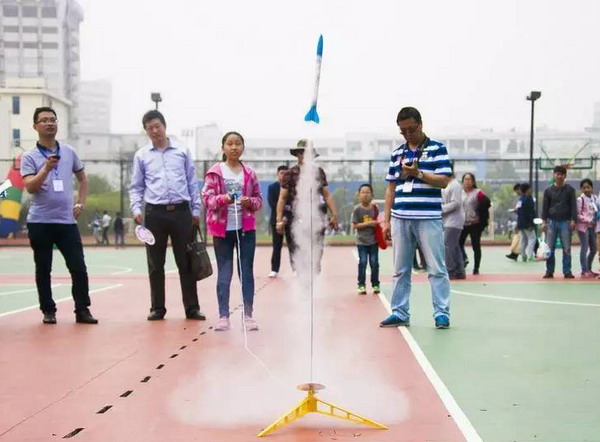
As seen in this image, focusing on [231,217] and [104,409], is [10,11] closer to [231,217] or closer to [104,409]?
[231,217]

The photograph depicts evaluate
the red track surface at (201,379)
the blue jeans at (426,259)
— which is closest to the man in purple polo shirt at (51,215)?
the red track surface at (201,379)

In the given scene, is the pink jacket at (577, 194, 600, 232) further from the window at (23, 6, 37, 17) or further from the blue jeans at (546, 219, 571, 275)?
the window at (23, 6, 37, 17)

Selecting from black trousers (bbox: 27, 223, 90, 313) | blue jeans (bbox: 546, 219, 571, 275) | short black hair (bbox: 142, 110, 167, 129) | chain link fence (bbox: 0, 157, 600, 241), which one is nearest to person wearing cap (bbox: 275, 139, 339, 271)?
short black hair (bbox: 142, 110, 167, 129)

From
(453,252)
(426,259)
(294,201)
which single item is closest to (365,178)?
(453,252)

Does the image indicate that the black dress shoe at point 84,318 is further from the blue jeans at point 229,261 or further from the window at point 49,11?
the window at point 49,11

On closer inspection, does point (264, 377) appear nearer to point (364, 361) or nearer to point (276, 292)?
point (364, 361)

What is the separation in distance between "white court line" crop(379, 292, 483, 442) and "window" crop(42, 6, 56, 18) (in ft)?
341

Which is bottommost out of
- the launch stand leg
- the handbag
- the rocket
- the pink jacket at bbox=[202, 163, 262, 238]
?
the launch stand leg

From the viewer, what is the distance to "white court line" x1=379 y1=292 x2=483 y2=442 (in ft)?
11.6

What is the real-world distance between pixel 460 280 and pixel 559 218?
1941 millimetres

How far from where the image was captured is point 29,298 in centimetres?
952

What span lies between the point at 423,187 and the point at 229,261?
196 cm

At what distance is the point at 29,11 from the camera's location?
98.9 metres

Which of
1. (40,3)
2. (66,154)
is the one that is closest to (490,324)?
(66,154)
